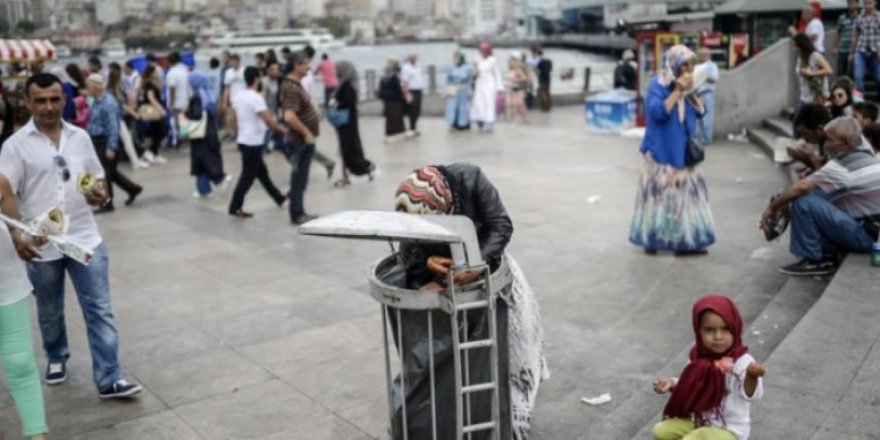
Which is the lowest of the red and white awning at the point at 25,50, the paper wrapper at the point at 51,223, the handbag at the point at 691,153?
the handbag at the point at 691,153

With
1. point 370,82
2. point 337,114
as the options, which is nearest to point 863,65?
point 337,114

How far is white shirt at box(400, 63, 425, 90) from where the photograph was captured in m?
17.4

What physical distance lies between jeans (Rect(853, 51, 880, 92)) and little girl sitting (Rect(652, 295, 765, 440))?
943 centimetres

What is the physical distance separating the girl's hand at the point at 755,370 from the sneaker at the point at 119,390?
10.4 feet

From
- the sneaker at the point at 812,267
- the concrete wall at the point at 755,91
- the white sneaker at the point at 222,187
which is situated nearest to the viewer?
the sneaker at the point at 812,267

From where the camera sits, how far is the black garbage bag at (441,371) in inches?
129

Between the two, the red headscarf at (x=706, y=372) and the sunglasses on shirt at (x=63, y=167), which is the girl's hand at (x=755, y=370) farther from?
the sunglasses on shirt at (x=63, y=167)

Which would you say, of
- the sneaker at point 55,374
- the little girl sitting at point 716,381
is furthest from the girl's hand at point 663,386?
the sneaker at point 55,374

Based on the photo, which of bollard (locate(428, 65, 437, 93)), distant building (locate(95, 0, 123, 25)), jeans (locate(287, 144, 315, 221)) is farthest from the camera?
bollard (locate(428, 65, 437, 93))

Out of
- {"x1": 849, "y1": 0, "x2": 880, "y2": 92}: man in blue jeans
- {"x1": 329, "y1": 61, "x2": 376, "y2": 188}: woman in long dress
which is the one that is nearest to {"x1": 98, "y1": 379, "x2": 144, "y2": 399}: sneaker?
{"x1": 329, "y1": 61, "x2": 376, "y2": 188}: woman in long dress

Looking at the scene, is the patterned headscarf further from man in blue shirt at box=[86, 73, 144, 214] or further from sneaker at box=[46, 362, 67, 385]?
man in blue shirt at box=[86, 73, 144, 214]

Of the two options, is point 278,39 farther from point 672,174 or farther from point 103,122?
point 672,174

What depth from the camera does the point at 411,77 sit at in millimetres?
17578

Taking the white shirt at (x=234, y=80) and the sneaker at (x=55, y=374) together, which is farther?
the white shirt at (x=234, y=80)
